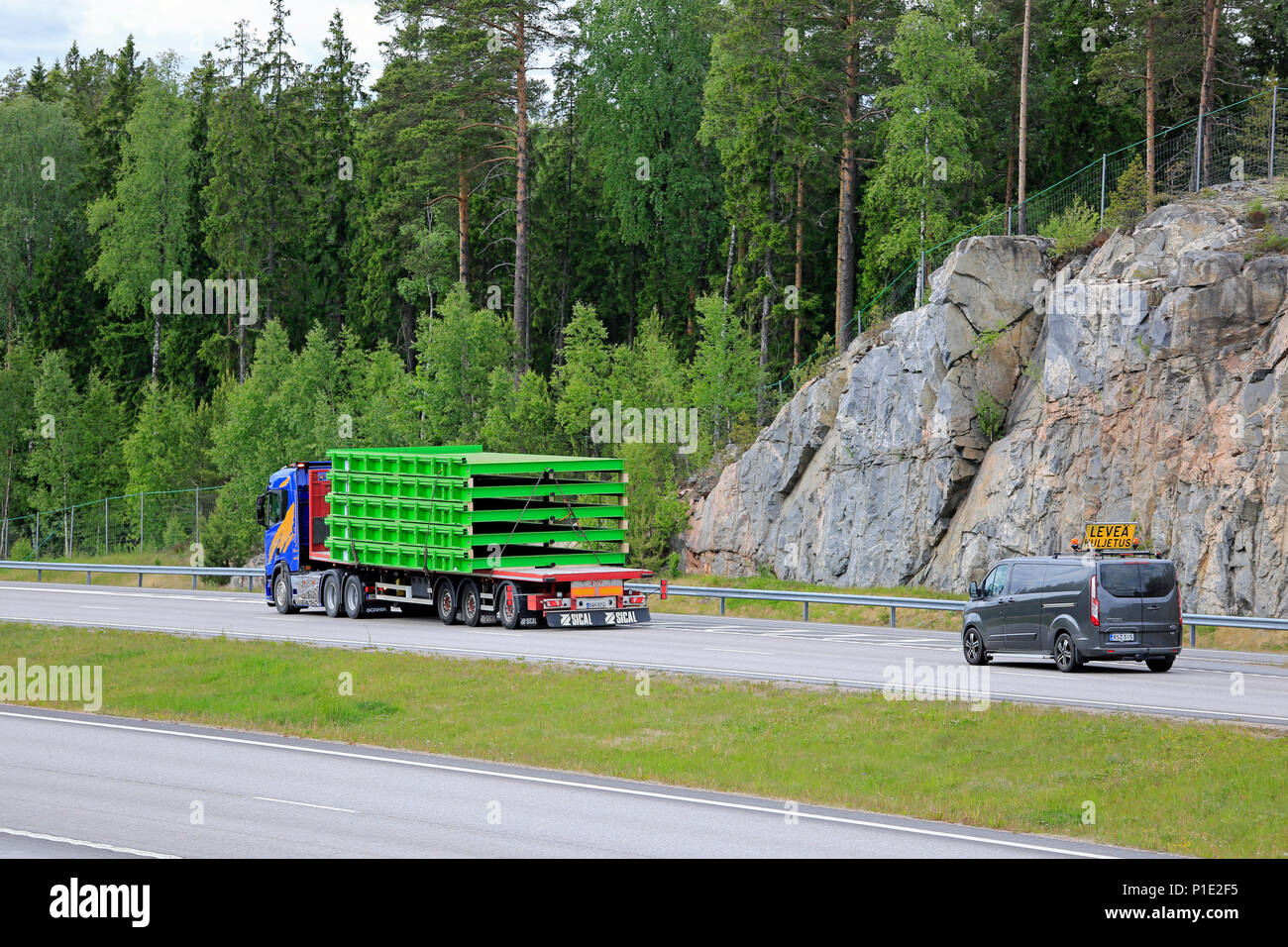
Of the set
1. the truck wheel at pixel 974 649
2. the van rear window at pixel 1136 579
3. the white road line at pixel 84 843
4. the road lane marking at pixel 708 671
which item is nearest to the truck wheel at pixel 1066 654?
the road lane marking at pixel 708 671

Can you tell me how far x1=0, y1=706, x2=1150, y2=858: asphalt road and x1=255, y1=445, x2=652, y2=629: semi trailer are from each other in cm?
1200

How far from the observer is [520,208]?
49.3m

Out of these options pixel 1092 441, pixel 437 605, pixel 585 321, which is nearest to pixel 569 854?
pixel 437 605

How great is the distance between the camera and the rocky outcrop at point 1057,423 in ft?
93.5

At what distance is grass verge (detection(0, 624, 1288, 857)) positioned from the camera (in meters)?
11.7

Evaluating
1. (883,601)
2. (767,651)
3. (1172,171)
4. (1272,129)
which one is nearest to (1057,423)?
(883,601)

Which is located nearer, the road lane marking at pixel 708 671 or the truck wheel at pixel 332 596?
the road lane marking at pixel 708 671

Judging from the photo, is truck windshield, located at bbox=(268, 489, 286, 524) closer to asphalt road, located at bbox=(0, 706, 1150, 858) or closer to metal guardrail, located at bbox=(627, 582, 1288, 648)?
metal guardrail, located at bbox=(627, 582, 1288, 648)

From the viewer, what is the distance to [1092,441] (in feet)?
102

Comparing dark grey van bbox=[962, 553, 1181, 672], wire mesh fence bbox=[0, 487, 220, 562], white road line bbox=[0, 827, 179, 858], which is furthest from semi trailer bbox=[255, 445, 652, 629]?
wire mesh fence bbox=[0, 487, 220, 562]

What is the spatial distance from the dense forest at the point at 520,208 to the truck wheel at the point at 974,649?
1919cm

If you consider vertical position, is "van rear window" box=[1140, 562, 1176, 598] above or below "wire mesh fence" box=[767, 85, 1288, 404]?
below

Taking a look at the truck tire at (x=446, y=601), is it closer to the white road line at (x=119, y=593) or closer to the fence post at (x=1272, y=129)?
the white road line at (x=119, y=593)
